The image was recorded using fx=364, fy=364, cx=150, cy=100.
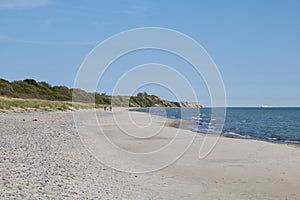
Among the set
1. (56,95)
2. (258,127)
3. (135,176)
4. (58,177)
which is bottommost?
(135,176)

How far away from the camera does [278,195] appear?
9.02 meters

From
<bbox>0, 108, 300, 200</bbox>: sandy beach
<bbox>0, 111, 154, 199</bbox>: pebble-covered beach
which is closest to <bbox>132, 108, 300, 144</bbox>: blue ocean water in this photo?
<bbox>0, 108, 300, 200</bbox>: sandy beach

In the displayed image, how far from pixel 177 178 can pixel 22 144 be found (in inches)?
286

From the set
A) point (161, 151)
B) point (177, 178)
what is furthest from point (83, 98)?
point (177, 178)

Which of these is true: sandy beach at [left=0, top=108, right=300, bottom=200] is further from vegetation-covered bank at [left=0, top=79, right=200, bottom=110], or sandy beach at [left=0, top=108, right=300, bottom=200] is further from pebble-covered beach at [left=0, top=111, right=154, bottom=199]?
vegetation-covered bank at [left=0, top=79, right=200, bottom=110]

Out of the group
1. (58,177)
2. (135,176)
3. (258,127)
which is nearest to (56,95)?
(258,127)

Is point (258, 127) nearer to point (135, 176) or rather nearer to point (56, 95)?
point (135, 176)

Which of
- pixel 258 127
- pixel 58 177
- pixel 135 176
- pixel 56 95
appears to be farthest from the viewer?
pixel 56 95

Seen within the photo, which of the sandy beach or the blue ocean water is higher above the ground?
the blue ocean water

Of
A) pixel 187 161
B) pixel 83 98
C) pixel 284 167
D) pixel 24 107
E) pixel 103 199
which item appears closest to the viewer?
pixel 103 199

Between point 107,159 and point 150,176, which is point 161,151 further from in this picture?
point 150,176

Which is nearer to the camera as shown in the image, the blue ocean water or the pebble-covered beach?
the pebble-covered beach

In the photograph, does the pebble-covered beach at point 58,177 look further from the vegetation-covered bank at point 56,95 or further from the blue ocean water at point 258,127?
the vegetation-covered bank at point 56,95

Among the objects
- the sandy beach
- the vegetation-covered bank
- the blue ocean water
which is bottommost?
the sandy beach
